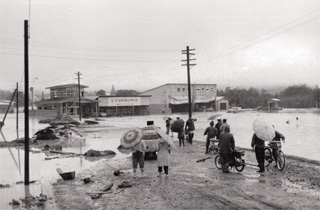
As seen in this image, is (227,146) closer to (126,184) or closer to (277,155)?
(277,155)

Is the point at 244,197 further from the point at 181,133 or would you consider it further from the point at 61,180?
the point at 181,133

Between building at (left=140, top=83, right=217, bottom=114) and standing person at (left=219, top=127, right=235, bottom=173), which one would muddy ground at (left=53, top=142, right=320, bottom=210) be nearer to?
standing person at (left=219, top=127, right=235, bottom=173)

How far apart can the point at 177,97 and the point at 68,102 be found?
79.1ft

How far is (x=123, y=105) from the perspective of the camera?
68.2 m

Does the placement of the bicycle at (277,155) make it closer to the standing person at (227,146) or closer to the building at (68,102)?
the standing person at (227,146)

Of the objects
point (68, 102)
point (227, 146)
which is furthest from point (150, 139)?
point (68, 102)

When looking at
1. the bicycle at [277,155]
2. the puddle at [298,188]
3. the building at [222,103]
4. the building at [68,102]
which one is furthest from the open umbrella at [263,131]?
the building at [222,103]

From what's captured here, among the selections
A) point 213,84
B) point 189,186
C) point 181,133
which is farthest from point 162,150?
point 213,84

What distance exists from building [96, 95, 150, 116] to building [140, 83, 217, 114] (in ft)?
10.1

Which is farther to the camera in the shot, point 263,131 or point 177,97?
point 177,97

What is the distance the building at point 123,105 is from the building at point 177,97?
309 centimetres

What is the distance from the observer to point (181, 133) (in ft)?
62.7

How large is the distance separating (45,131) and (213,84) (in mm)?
57635

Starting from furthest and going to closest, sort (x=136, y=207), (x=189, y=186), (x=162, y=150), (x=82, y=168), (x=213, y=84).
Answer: (x=213, y=84) → (x=82, y=168) → (x=162, y=150) → (x=189, y=186) → (x=136, y=207)
